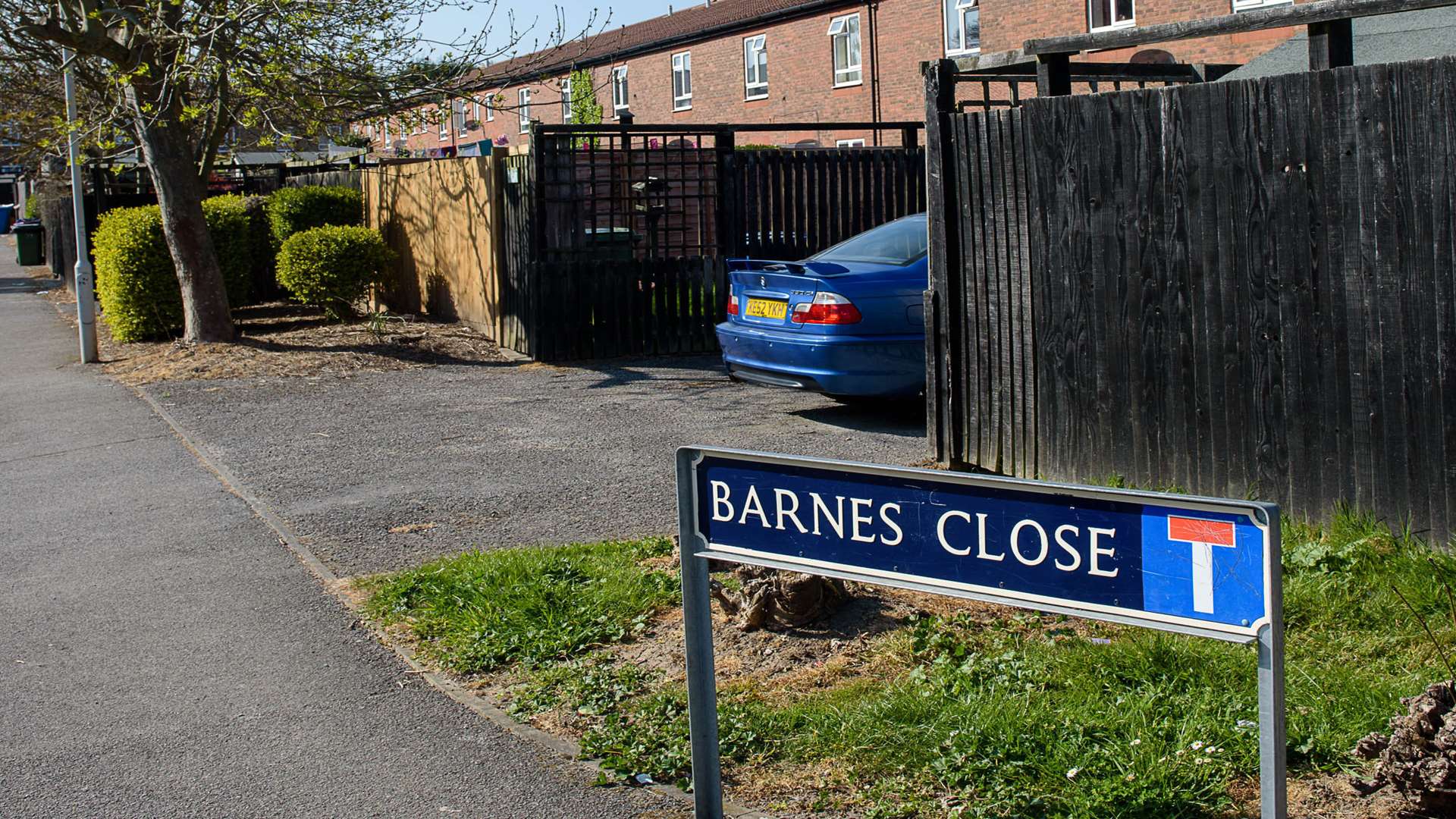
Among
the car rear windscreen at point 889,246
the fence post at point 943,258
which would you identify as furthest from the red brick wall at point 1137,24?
the fence post at point 943,258

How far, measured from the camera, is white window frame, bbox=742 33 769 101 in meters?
34.3

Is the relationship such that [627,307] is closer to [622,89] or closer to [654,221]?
[654,221]

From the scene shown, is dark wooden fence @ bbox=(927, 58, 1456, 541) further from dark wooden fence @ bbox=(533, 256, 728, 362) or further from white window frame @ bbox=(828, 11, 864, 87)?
white window frame @ bbox=(828, 11, 864, 87)

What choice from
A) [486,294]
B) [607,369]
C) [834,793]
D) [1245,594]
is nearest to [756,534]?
[834,793]

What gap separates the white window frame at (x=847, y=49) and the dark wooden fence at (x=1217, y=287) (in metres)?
23.9

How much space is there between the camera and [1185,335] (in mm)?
6418

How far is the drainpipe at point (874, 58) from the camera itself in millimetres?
29578

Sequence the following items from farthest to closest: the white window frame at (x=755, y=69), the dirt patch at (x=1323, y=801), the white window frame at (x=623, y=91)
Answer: the white window frame at (x=623, y=91)
the white window frame at (x=755, y=69)
the dirt patch at (x=1323, y=801)

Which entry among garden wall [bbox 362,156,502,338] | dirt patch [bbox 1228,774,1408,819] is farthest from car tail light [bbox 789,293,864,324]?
dirt patch [bbox 1228,774,1408,819]

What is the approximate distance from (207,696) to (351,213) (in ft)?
49.9

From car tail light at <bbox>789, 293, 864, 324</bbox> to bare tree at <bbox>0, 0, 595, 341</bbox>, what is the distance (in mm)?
5884

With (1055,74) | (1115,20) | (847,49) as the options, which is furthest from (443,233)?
(847,49)

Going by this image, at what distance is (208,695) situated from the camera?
5.12 metres

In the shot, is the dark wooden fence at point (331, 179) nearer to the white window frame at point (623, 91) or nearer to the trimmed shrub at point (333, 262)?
the trimmed shrub at point (333, 262)
